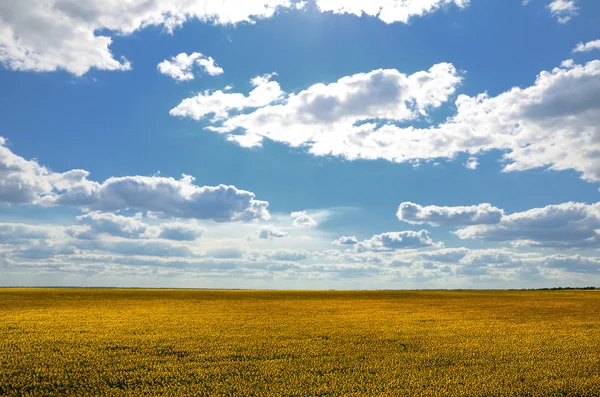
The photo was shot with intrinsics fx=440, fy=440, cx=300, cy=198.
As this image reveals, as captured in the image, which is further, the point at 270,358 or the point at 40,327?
the point at 40,327

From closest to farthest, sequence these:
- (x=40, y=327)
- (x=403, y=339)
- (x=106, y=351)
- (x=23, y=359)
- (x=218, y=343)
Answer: (x=23, y=359) → (x=106, y=351) → (x=218, y=343) → (x=403, y=339) → (x=40, y=327)

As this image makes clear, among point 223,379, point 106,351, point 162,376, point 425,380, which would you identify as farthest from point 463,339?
point 106,351

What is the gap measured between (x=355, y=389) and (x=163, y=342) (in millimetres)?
13124

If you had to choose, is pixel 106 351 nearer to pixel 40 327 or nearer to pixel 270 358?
pixel 270 358

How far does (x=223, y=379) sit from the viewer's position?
1633cm

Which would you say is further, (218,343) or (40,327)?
(40,327)

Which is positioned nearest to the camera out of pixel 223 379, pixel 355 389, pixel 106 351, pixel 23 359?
pixel 355 389

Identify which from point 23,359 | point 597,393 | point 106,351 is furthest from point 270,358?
point 597,393

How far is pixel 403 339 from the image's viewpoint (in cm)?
2598

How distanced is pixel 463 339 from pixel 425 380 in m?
11.2

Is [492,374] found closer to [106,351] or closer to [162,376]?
[162,376]

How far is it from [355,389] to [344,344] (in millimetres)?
8976

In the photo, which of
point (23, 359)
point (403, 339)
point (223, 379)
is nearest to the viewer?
point (223, 379)

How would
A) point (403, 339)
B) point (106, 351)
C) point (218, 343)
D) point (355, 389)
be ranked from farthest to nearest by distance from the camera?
point (403, 339), point (218, 343), point (106, 351), point (355, 389)
